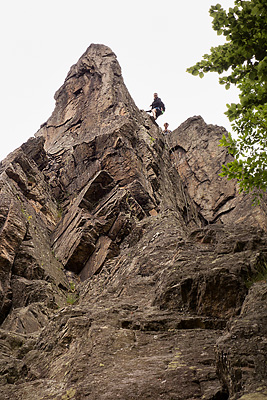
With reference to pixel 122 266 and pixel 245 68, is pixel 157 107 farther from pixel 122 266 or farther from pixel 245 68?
pixel 245 68

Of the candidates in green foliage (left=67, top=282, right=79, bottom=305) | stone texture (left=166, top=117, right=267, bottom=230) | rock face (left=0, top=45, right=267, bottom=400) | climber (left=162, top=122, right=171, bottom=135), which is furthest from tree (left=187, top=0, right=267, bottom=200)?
climber (left=162, top=122, right=171, bottom=135)

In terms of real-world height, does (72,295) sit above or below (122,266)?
below

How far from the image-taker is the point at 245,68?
9445mm

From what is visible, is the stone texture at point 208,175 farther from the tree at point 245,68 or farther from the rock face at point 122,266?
the tree at point 245,68

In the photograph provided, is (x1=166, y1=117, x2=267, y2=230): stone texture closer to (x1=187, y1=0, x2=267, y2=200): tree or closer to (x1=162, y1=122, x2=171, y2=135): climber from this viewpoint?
(x1=162, y1=122, x2=171, y2=135): climber

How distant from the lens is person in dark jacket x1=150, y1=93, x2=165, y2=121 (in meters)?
46.4

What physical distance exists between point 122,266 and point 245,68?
1047cm

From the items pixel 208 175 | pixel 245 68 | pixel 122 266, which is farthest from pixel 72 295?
pixel 208 175

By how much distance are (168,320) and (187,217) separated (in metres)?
23.0

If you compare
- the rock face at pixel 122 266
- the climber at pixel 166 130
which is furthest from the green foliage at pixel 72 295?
the climber at pixel 166 130

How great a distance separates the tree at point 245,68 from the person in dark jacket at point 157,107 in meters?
36.7

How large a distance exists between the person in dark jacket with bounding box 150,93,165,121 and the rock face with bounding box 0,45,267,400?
7.75m

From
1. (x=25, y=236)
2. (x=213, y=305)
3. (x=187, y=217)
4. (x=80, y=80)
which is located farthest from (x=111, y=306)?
(x=80, y=80)

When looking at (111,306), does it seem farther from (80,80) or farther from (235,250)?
(80,80)
